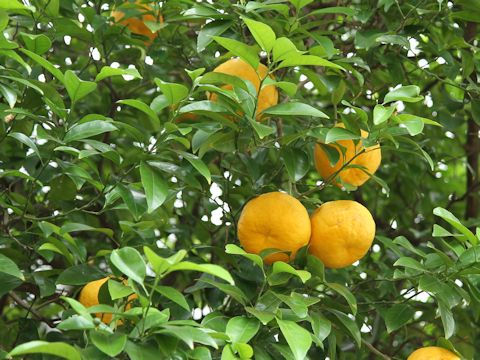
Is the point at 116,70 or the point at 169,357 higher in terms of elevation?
the point at 116,70

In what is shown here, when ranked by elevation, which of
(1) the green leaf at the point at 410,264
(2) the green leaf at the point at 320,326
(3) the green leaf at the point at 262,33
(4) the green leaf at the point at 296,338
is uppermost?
(3) the green leaf at the point at 262,33

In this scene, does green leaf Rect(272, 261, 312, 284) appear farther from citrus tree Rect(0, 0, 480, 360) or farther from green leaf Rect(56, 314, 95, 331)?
green leaf Rect(56, 314, 95, 331)

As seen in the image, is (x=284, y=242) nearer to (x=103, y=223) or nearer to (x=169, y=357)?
(x=169, y=357)

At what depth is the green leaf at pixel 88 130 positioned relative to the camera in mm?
1664

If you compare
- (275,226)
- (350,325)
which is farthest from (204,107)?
(350,325)

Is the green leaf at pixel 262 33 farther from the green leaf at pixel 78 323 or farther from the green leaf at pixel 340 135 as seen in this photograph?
the green leaf at pixel 78 323

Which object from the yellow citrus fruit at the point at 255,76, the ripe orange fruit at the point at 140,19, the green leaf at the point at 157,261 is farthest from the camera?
the ripe orange fruit at the point at 140,19

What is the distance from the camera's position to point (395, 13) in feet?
7.84

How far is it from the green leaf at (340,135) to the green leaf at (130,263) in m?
0.52

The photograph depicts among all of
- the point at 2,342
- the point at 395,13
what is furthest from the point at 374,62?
the point at 2,342

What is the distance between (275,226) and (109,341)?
0.52m

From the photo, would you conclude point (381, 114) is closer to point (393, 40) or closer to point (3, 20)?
point (393, 40)

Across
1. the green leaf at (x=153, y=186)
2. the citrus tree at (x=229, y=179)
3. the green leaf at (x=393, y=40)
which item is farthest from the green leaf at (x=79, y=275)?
the green leaf at (x=393, y=40)

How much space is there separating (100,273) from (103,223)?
2.33ft
